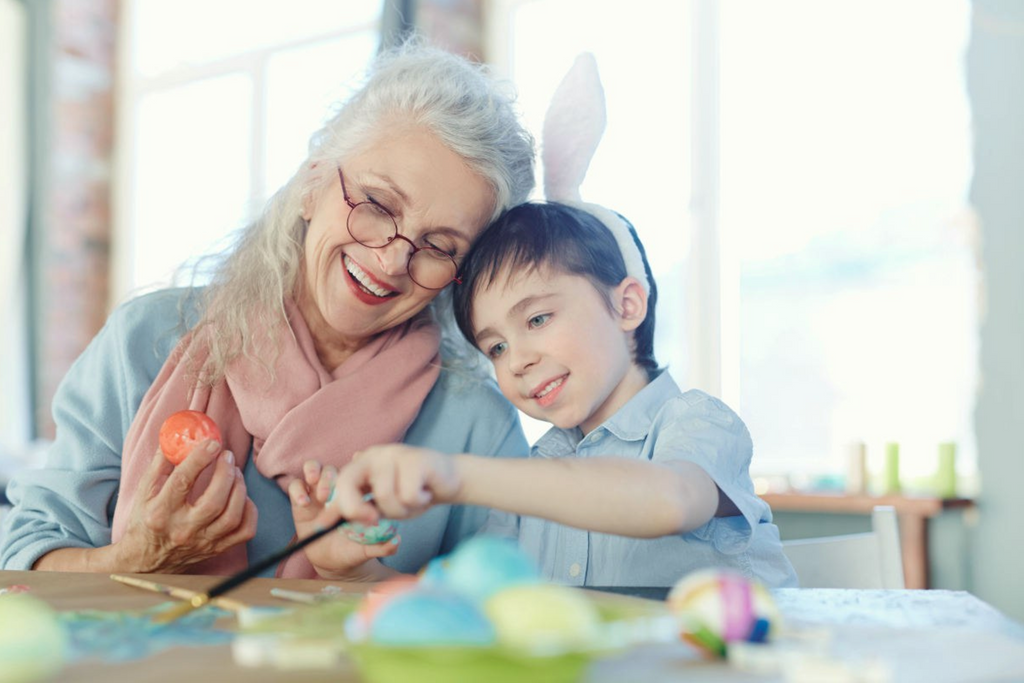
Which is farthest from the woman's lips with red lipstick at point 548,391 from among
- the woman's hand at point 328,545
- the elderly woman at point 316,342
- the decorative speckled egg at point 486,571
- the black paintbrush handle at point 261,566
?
the decorative speckled egg at point 486,571

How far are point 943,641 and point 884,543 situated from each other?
839mm

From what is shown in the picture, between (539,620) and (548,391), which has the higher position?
(548,391)

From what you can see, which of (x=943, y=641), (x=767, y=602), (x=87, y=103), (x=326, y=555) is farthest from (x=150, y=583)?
(x=87, y=103)

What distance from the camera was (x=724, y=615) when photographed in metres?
0.66

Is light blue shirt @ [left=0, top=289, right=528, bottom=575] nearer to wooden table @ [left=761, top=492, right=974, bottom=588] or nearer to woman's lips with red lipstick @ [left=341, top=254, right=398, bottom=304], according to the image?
woman's lips with red lipstick @ [left=341, top=254, right=398, bottom=304]

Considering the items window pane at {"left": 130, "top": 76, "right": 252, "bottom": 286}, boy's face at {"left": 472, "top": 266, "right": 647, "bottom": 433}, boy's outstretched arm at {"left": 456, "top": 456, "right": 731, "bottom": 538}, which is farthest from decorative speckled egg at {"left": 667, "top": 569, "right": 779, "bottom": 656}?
window pane at {"left": 130, "top": 76, "right": 252, "bottom": 286}

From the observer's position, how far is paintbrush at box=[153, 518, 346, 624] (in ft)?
2.51

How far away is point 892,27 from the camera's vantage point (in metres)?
3.38

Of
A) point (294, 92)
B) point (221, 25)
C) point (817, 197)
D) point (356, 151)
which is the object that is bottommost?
→ point (356, 151)

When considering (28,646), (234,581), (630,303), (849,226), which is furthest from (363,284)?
(849,226)

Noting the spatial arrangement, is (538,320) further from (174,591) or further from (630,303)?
(174,591)

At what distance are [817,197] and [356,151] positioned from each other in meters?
2.34

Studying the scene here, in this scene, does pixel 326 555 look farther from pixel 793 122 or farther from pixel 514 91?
pixel 793 122

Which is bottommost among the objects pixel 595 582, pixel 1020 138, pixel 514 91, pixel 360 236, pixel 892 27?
pixel 595 582
